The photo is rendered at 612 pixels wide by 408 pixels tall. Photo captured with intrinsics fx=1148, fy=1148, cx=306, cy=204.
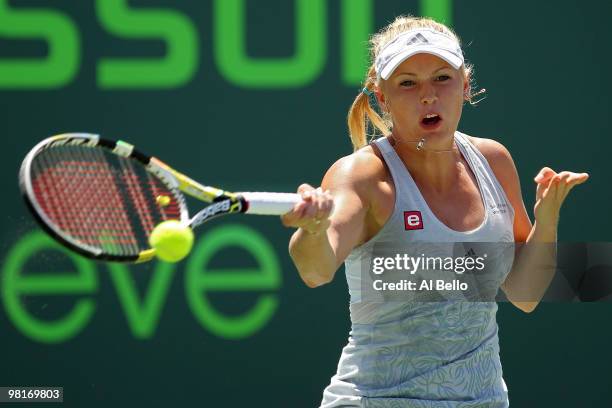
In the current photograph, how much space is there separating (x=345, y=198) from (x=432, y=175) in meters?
0.31

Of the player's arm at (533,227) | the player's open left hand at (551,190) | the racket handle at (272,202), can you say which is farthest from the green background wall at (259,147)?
the racket handle at (272,202)

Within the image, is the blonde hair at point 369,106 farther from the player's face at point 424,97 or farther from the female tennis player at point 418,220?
the player's face at point 424,97

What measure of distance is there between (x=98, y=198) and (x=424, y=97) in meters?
0.82

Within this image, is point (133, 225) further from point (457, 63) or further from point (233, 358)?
point (233, 358)

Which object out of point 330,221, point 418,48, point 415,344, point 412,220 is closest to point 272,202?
point 330,221

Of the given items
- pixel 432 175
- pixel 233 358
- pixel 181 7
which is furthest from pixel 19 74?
pixel 432 175

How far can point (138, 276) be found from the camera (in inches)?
180

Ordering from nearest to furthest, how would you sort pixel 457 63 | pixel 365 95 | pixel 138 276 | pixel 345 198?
pixel 345 198, pixel 457 63, pixel 365 95, pixel 138 276

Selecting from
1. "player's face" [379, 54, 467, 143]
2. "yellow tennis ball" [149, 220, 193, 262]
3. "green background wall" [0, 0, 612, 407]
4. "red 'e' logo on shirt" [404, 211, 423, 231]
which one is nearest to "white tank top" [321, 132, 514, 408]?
"red 'e' logo on shirt" [404, 211, 423, 231]

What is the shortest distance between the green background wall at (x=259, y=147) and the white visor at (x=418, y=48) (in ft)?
5.72

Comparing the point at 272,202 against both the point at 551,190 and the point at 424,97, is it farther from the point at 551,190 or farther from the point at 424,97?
the point at 551,190

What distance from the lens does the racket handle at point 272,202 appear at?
2.47m

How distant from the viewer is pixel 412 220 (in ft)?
8.82

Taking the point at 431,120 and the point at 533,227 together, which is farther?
the point at 533,227
